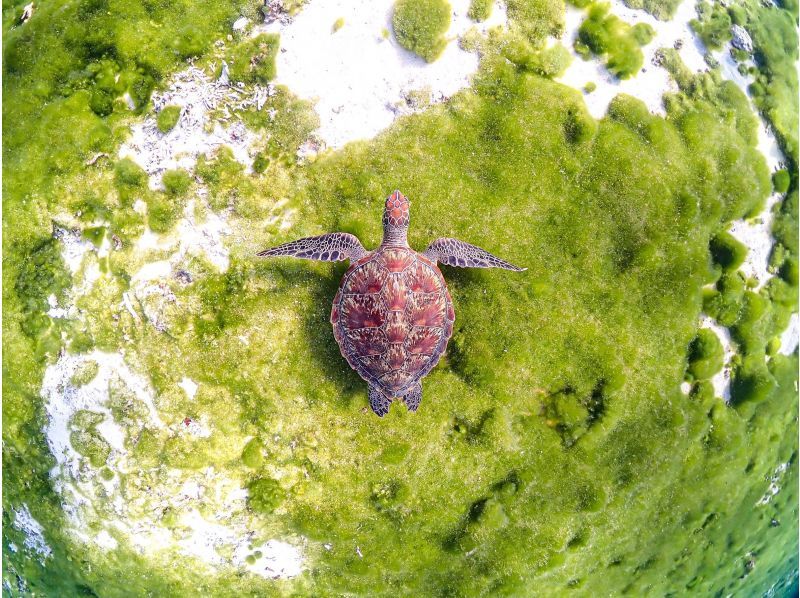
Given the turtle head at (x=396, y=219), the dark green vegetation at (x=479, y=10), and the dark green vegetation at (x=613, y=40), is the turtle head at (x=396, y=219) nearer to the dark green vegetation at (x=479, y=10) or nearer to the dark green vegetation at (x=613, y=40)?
the dark green vegetation at (x=479, y=10)

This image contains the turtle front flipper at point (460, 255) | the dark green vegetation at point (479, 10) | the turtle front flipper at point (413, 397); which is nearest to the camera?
the turtle front flipper at point (460, 255)

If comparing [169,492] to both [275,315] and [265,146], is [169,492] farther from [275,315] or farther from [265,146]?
[265,146]

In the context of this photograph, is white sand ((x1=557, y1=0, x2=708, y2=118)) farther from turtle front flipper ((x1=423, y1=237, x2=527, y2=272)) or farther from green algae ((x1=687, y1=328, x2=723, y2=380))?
green algae ((x1=687, y1=328, x2=723, y2=380))

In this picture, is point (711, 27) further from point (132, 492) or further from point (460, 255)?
point (132, 492)

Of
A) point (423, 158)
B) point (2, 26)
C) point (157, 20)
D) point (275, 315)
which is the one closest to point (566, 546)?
point (275, 315)

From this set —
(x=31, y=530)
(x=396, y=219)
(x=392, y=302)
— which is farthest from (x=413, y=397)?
(x=31, y=530)

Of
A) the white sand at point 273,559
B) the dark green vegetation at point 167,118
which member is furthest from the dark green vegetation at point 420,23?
the white sand at point 273,559

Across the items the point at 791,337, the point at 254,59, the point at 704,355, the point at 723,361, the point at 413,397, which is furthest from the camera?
the point at 791,337
